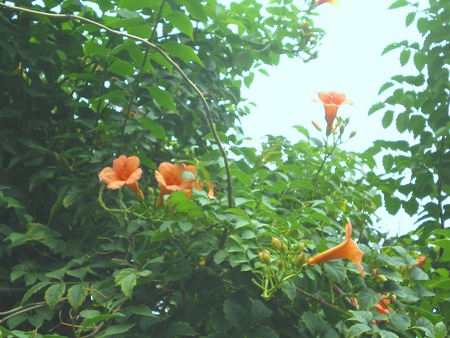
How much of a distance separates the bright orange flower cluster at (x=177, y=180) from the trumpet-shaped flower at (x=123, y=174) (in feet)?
0.32

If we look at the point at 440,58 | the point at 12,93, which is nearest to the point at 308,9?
the point at 440,58

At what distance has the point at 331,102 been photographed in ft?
9.48

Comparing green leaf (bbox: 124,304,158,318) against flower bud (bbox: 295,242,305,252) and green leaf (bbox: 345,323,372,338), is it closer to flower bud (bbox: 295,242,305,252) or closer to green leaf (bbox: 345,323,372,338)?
flower bud (bbox: 295,242,305,252)

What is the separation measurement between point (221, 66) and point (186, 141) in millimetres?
488

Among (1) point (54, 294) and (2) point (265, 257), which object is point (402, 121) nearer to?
(2) point (265, 257)

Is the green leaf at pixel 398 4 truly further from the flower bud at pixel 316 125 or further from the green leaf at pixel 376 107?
the flower bud at pixel 316 125

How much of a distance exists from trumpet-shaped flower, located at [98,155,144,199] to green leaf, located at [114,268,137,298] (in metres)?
0.37

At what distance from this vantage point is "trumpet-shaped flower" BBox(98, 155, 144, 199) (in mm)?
2527

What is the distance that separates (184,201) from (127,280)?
331 mm

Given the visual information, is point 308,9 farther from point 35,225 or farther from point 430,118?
point 35,225

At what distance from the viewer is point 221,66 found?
3666mm

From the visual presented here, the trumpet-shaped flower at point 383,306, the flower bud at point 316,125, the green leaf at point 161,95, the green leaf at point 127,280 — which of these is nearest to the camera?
the green leaf at point 127,280

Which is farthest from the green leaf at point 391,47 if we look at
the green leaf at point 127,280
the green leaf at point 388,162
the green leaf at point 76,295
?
the green leaf at point 76,295

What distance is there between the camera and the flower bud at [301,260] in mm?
2086
